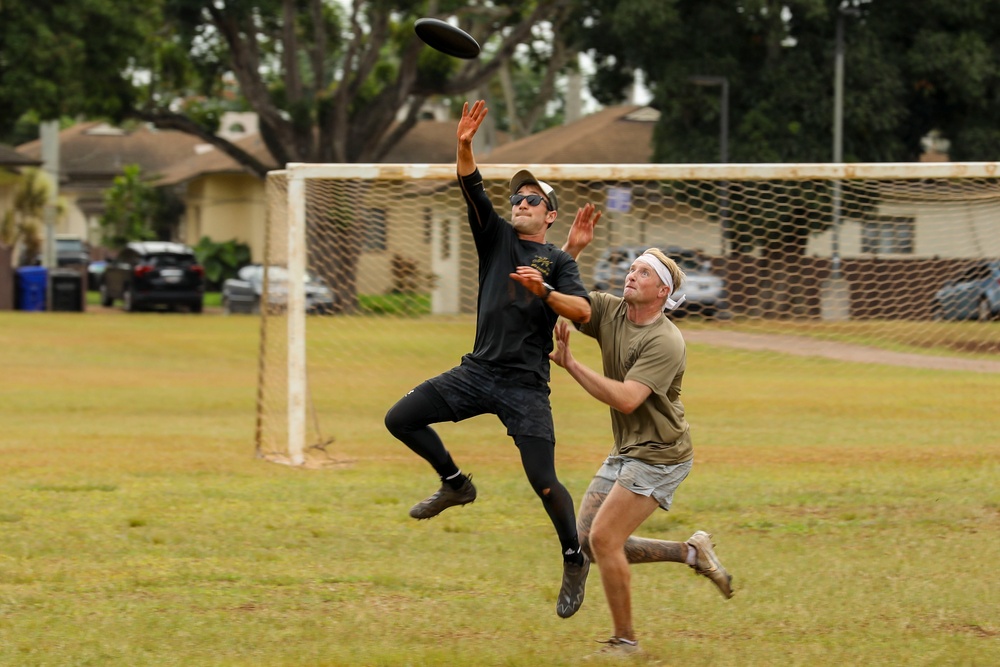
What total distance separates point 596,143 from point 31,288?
1840cm

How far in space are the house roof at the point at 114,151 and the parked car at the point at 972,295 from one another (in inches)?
2252

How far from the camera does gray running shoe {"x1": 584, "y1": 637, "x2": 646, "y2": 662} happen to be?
18.5 feet

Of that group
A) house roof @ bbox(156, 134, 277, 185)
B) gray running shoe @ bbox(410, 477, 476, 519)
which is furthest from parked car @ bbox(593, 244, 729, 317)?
house roof @ bbox(156, 134, 277, 185)

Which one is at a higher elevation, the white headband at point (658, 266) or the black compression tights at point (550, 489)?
the white headband at point (658, 266)

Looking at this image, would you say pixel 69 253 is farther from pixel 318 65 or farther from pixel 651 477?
pixel 651 477

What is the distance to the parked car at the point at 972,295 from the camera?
58.6ft

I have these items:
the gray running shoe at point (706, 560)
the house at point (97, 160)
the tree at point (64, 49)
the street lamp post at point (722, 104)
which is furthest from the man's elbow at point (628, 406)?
the house at point (97, 160)

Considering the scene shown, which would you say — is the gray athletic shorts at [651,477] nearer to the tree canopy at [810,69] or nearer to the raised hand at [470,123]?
the raised hand at [470,123]

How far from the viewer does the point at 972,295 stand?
18.3 metres

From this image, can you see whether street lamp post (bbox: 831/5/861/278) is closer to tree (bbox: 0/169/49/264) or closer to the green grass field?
the green grass field

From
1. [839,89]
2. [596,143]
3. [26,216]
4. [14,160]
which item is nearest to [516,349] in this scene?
[839,89]

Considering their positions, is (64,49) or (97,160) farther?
(97,160)

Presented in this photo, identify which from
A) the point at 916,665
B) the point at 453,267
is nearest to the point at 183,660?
the point at 916,665

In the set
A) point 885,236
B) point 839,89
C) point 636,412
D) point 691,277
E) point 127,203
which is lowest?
point 636,412
